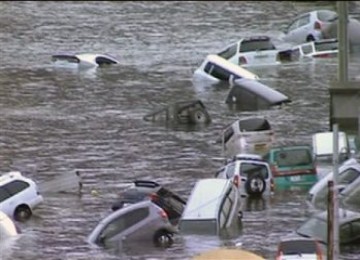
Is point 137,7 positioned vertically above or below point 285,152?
above

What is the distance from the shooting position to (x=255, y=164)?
31.9 m

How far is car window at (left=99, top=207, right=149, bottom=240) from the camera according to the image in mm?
27109

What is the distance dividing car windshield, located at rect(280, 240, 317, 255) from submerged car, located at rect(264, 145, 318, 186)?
9.25 metres

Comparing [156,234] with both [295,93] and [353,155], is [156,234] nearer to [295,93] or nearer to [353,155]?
[353,155]

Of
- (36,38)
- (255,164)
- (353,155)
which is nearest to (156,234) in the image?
(255,164)

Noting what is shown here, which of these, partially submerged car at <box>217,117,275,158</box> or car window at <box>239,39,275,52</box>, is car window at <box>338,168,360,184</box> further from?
car window at <box>239,39,275,52</box>

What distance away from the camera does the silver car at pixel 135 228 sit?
26.9 metres

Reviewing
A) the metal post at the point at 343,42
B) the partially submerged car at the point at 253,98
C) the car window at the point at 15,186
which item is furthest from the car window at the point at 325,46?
the car window at the point at 15,186

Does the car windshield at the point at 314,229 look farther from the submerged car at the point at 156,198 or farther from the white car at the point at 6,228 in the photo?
the white car at the point at 6,228

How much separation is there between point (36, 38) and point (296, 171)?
108ft

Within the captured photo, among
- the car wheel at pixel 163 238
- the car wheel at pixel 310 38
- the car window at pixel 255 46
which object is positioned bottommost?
the car wheel at pixel 163 238

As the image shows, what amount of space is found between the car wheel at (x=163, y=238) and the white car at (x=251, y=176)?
14.0 ft

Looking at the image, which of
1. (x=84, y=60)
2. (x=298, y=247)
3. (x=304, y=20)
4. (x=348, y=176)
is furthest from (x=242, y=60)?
(x=298, y=247)

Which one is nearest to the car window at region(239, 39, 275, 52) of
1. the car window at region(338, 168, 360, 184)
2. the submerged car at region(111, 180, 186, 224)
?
the car window at region(338, 168, 360, 184)
